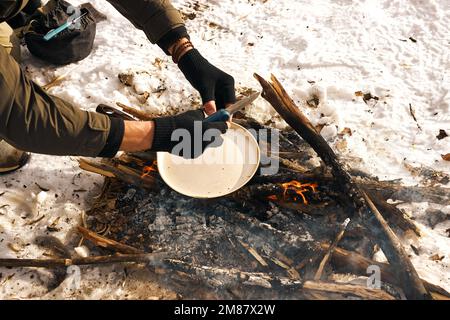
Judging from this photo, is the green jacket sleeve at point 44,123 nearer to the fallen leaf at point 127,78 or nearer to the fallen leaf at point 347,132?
the fallen leaf at point 127,78

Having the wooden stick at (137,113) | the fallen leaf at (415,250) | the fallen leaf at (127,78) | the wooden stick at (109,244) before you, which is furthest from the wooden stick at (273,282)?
the fallen leaf at (127,78)

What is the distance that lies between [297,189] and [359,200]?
0.45m

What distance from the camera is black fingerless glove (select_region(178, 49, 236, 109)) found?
304cm

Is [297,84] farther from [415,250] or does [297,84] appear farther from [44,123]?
[44,123]

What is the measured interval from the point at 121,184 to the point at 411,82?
3.01 m

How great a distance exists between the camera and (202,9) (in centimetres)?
484

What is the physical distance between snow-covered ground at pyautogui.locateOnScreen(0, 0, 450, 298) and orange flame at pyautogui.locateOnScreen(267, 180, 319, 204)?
25.5 inches

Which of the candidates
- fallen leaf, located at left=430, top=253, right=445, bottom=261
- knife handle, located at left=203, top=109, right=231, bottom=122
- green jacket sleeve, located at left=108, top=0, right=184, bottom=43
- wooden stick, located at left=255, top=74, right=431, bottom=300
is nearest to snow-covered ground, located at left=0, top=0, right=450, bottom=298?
fallen leaf, located at left=430, top=253, right=445, bottom=261

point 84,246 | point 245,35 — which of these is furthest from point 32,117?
point 245,35

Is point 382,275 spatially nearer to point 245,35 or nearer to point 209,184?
point 209,184

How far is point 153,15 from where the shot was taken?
3092mm

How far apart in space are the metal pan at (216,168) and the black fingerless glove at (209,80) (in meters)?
0.26

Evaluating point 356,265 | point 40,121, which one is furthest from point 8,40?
point 356,265

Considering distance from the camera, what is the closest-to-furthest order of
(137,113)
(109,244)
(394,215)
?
(109,244) → (394,215) → (137,113)
